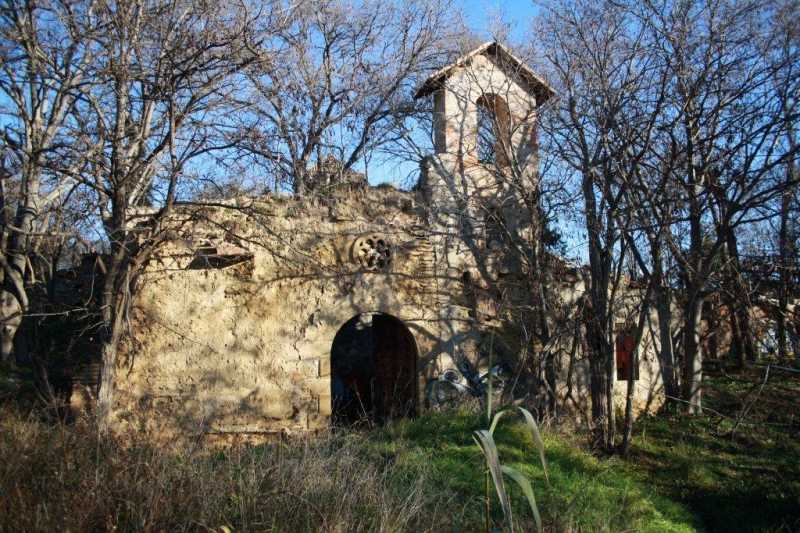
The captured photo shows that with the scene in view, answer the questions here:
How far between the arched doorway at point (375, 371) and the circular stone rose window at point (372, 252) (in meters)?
0.95

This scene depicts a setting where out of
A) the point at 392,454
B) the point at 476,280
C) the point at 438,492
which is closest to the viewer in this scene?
the point at 438,492

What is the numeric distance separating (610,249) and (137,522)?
7.63m

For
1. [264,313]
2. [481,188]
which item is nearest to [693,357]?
[481,188]

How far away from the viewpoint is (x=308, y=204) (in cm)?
1023

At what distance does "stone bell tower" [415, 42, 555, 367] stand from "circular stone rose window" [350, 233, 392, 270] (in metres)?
0.85

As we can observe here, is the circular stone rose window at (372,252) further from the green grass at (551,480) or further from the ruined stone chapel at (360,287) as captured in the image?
the green grass at (551,480)

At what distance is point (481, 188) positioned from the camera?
37.3ft

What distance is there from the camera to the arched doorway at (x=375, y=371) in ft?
34.8

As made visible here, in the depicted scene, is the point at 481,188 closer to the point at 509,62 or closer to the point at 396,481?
the point at 509,62

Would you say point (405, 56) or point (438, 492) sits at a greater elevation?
point (405, 56)

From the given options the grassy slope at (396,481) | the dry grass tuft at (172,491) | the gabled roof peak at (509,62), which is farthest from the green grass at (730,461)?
the gabled roof peak at (509,62)

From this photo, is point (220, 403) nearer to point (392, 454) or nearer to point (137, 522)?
point (392, 454)

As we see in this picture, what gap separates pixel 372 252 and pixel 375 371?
9.65 ft

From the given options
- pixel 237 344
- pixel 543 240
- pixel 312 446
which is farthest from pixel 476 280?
pixel 312 446
